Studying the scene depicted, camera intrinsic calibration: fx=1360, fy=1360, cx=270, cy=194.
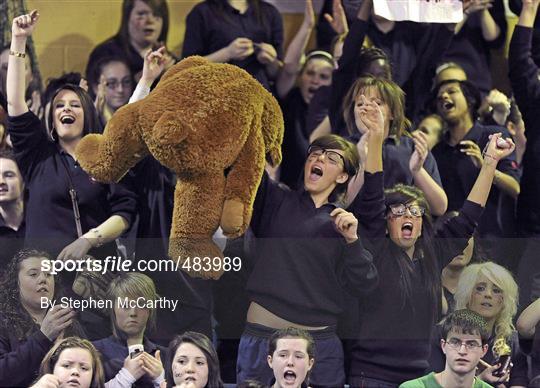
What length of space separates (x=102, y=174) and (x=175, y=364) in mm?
667

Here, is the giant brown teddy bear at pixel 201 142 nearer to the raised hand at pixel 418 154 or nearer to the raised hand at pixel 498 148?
the raised hand at pixel 418 154

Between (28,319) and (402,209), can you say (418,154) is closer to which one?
(402,209)

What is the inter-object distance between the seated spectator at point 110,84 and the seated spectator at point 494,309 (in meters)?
1.30

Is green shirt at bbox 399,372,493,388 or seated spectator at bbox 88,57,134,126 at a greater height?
seated spectator at bbox 88,57,134,126

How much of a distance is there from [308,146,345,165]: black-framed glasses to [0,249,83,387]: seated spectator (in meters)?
0.90

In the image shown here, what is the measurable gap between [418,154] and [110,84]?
1.08 meters

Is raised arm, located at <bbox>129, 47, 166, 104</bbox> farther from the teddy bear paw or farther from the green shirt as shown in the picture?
the green shirt

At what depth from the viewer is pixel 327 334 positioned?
430cm

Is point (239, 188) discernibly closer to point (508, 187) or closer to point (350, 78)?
point (350, 78)

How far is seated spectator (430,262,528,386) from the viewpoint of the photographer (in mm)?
4406

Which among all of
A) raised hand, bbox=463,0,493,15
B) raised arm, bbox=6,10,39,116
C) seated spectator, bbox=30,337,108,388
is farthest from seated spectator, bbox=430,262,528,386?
raised arm, bbox=6,10,39,116

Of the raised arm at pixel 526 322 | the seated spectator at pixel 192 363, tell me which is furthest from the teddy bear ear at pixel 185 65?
the raised arm at pixel 526 322

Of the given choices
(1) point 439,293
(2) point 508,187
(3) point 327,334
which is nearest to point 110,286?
(3) point 327,334

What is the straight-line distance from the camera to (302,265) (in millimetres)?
4305
